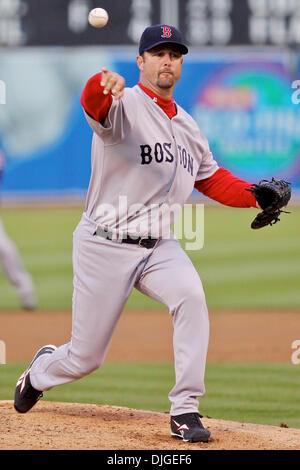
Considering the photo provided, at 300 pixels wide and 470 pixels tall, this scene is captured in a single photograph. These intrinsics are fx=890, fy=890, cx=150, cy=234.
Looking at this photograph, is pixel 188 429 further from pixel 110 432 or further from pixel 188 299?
pixel 188 299

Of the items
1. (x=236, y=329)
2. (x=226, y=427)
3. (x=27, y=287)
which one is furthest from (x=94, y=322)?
(x=27, y=287)

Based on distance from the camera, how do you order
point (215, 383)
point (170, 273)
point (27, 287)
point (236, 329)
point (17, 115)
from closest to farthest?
1. point (170, 273)
2. point (215, 383)
3. point (236, 329)
4. point (27, 287)
5. point (17, 115)

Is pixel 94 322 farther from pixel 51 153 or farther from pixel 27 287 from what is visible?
pixel 51 153

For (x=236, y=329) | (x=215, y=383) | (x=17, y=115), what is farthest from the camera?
(x=17, y=115)

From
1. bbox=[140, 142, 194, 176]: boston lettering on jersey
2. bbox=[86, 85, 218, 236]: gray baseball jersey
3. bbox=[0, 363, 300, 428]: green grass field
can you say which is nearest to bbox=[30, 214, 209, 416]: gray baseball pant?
bbox=[86, 85, 218, 236]: gray baseball jersey

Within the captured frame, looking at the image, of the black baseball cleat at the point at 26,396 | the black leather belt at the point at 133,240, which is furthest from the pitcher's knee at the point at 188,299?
the black baseball cleat at the point at 26,396

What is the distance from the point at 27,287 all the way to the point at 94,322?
189 inches

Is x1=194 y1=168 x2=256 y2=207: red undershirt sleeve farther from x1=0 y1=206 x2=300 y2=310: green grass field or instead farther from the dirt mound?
x1=0 y1=206 x2=300 y2=310: green grass field

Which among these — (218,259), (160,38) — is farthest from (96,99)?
(218,259)

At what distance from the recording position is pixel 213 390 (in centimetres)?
556

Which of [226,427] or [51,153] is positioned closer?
[226,427]

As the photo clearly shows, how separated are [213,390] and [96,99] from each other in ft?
8.22

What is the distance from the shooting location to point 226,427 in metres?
4.21

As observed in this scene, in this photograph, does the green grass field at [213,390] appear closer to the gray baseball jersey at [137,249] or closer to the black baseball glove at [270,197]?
the gray baseball jersey at [137,249]
